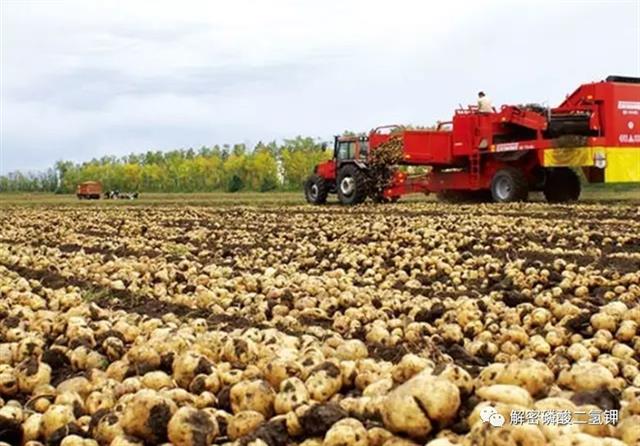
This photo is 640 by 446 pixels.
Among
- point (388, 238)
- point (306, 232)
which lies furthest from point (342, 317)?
point (306, 232)

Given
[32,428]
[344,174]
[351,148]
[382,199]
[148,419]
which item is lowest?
[32,428]

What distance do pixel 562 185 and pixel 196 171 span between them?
2828 inches

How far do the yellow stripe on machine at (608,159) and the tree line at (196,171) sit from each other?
46181 millimetres

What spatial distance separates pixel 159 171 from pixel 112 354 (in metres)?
92.9

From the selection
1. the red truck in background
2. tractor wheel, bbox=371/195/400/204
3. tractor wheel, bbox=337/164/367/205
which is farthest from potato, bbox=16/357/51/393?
the red truck in background

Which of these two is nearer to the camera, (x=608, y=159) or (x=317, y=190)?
(x=608, y=159)

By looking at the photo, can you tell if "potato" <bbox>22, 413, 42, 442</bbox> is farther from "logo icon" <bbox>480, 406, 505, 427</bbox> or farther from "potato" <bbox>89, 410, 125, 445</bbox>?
"logo icon" <bbox>480, 406, 505, 427</bbox>

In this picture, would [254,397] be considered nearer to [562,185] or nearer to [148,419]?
[148,419]

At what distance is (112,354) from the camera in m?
4.29

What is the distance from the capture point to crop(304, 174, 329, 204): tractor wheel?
2539cm

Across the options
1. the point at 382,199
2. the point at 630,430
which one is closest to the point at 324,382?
the point at 630,430

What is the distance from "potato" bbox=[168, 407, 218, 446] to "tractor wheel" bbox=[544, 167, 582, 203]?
18960 millimetres

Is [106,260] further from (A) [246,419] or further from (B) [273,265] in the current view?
(A) [246,419]

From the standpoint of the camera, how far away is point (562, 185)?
20.9 meters
